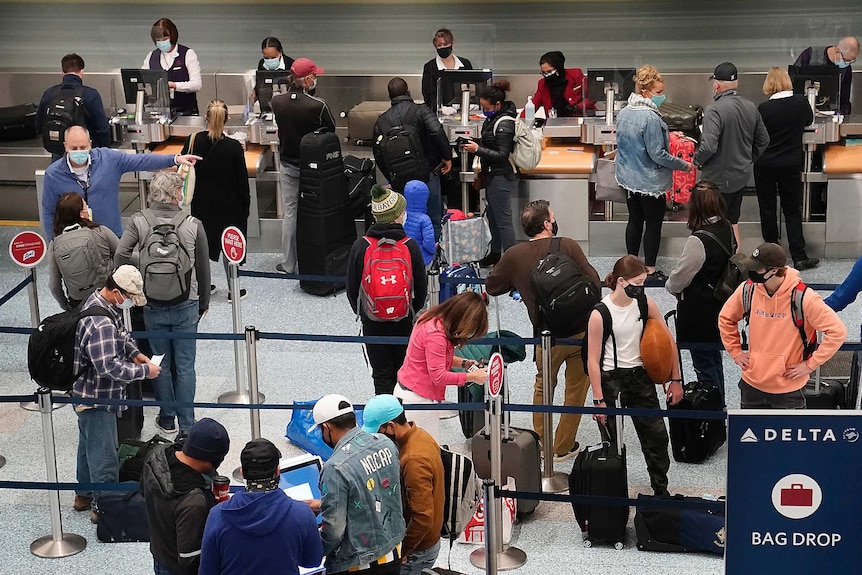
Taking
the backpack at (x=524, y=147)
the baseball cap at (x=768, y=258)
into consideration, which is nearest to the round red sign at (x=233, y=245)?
the backpack at (x=524, y=147)

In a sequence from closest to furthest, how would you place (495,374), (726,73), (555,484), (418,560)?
1. (418,560)
2. (495,374)
3. (555,484)
4. (726,73)

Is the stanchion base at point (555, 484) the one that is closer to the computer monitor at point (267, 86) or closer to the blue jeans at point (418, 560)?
the blue jeans at point (418, 560)

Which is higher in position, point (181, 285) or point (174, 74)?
point (174, 74)

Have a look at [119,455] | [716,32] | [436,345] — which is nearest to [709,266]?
[436,345]

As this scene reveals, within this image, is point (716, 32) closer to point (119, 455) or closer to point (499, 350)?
point (499, 350)

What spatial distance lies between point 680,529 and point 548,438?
95 cm

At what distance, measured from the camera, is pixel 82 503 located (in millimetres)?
6723

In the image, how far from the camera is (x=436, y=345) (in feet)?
19.5

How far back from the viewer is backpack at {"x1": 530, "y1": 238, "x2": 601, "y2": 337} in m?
6.64

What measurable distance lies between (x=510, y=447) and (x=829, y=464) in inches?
123

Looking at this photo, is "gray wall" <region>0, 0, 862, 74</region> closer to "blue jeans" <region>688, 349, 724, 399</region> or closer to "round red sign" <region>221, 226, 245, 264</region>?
"round red sign" <region>221, 226, 245, 264</region>

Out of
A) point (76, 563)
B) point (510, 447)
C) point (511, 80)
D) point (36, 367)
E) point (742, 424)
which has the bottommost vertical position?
point (76, 563)

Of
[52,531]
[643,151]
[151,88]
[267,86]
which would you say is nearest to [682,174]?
[643,151]

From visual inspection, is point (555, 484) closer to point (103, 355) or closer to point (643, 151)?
point (103, 355)
